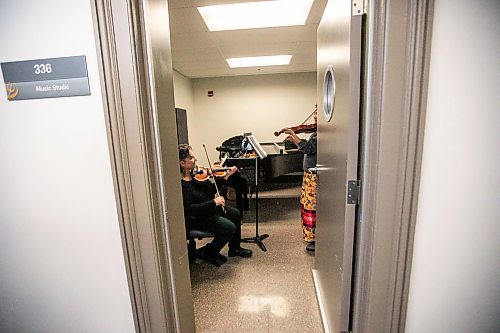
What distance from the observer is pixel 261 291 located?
6.46ft

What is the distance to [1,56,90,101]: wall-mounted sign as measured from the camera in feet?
2.91

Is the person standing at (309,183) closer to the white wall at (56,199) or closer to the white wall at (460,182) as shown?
the white wall at (460,182)

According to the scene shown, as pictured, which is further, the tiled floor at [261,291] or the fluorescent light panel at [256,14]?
the fluorescent light panel at [256,14]

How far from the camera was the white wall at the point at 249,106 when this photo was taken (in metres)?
5.48

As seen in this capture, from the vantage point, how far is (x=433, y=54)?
0.78 metres

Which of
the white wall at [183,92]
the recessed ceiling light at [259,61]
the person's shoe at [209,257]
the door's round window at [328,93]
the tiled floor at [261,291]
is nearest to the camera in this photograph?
the door's round window at [328,93]

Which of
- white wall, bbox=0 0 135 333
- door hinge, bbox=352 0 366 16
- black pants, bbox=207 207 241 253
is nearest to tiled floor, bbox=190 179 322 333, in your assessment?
black pants, bbox=207 207 241 253

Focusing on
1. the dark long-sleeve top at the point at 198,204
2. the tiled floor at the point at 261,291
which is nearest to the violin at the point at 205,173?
the dark long-sleeve top at the point at 198,204

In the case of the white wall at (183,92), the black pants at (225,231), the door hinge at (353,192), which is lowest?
the black pants at (225,231)

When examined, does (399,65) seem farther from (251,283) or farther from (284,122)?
(284,122)

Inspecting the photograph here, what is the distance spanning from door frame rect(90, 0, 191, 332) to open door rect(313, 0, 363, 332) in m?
0.78

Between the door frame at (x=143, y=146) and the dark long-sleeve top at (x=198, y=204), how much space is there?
34.2 inches

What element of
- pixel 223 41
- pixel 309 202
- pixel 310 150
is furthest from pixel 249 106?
pixel 309 202

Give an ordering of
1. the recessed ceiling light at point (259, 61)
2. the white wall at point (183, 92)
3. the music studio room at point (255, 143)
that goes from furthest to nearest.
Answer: the white wall at point (183, 92), the recessed ceiling light at point (259, 61), the music studio room at point (255, 143)
